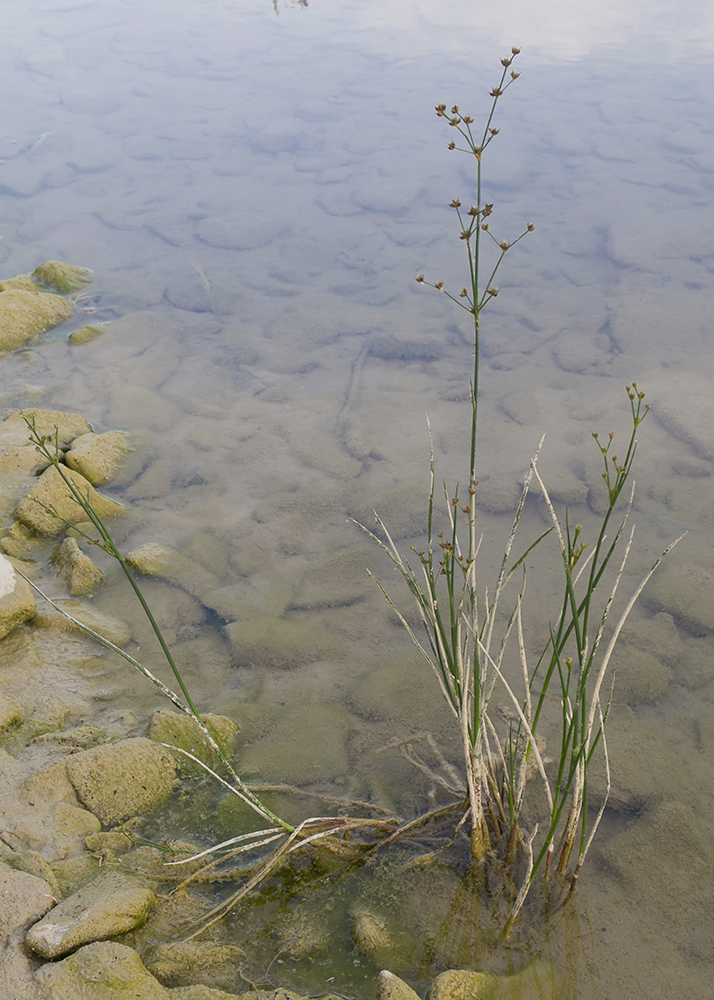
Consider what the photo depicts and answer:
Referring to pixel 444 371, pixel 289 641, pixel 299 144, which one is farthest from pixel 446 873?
pixel 299 144

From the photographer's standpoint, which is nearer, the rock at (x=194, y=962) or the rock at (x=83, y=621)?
the rock at (x=194, y=962)

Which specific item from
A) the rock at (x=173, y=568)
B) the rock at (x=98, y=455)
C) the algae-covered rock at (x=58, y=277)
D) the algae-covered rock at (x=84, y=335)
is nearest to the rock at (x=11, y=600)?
the rock at (x=173, y=568)

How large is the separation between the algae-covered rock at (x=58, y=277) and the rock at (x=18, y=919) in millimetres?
5527

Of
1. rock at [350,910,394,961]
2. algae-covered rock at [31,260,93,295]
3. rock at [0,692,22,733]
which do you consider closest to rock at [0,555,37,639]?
rock at [0,692,22,733]

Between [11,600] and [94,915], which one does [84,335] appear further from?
[94,915]

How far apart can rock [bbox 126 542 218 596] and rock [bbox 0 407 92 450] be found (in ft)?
3.19

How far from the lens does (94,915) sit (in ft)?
5.15

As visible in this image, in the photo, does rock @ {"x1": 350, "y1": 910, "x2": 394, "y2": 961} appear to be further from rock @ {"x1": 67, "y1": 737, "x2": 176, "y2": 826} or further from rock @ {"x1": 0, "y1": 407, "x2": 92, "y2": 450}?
rock @ {"x1": 0, "y1": 407, "x2": 92, "y2": 450}

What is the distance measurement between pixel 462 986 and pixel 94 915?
0.84 m

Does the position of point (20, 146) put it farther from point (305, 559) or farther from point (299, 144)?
point (305, 559)

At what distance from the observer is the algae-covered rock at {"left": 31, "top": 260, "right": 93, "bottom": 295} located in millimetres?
6164

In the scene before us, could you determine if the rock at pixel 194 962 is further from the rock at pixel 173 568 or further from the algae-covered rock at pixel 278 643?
the rock at pixel 173 568

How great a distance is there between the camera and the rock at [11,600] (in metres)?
2.68

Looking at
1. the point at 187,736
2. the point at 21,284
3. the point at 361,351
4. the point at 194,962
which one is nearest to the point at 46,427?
the point at 361,351
